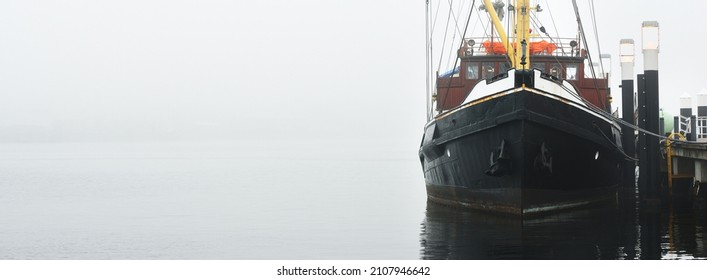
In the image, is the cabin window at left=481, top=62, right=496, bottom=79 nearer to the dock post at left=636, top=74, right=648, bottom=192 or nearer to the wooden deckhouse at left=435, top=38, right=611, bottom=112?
the wooden deckhouse at left=435, top=38, right=611, bottom=112

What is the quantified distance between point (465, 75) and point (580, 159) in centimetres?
471

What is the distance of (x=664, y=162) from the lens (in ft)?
82.0

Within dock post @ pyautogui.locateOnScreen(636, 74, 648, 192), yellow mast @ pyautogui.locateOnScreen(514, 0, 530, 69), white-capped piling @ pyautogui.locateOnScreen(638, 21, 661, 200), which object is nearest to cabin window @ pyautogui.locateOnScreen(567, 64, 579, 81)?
dock post @ pyautogui.locateOnScreen(636, 74, 648, 192)

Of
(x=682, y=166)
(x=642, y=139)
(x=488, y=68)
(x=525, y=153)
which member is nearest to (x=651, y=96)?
(x=642, y=139)

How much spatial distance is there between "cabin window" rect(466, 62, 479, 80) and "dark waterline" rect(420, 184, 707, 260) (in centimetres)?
348

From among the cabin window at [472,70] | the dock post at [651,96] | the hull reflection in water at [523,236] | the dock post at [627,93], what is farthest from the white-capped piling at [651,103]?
the cabin window at [472,70]

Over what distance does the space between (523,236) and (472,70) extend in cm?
734

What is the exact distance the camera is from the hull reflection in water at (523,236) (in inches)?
562

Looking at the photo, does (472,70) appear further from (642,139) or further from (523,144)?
(523,144)

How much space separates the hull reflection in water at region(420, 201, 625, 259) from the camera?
14266 mm

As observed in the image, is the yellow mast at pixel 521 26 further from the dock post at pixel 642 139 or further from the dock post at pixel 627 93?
the dock post at pixel 627 93

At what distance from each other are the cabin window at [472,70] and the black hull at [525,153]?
8.26ft
